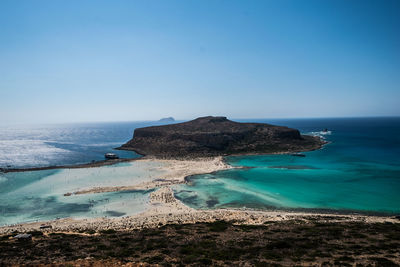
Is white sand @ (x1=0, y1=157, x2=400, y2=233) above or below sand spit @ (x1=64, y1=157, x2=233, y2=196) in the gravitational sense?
below

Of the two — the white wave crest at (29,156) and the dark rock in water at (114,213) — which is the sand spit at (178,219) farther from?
the white wave crest at (29,156)

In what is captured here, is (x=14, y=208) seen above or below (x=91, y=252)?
below

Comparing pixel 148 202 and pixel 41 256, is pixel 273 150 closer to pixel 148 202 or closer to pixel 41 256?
pixel 148 202

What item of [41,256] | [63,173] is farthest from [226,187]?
[63,173]

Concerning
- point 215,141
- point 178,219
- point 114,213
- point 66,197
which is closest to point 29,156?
point 66,197

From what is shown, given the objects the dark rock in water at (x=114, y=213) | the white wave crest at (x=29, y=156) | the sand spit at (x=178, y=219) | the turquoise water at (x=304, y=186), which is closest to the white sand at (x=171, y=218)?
the sand spit at (x=178, y=219)

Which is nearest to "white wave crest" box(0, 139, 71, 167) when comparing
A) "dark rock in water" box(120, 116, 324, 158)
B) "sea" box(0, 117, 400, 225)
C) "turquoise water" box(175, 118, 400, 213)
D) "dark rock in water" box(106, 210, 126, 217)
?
"sea" box(0, 117, 400, 225)

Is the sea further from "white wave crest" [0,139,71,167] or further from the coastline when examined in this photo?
"white wave crest" [0,139,71,167]
